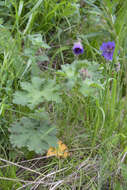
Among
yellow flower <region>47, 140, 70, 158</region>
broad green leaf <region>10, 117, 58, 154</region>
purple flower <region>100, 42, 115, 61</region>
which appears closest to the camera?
broad green leaf <region>10, 117, 58, 154</region>

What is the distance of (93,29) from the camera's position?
2.47 m

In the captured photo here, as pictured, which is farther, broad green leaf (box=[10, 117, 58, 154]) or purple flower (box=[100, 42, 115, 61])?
purple flower (box=[100, 42, 115, 61])

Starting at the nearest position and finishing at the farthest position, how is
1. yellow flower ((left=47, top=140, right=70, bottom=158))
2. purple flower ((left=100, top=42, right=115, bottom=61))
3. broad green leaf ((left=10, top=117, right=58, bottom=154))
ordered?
broad green leaf ((left=10, top=117, right=58, bottom=154)) → yellow flower ((left=47, top=140, right=70, bottom=158)) → purple flower ((left=100, top=42, right=115, bottom=61))

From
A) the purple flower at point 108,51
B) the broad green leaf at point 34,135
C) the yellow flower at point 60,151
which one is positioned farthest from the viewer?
the purple flower at point 108,51

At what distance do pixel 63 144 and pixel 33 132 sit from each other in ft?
0.92

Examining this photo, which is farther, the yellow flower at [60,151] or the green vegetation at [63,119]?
the yellow flower at [60,151]

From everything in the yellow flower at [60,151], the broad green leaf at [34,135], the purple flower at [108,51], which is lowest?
the yellow flower at [60,151]

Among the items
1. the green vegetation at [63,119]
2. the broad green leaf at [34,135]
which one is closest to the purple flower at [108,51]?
the green vegetation at [63,119]

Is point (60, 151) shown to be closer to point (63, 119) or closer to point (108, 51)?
point (63, 119)

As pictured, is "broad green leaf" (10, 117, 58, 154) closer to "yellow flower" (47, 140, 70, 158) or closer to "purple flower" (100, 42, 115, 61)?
"yellow flower" (47, 140, 70, 158)

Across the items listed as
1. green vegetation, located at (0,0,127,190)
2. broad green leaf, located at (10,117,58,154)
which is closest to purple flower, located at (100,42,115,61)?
green vegetation, located at (0,0,127,190)

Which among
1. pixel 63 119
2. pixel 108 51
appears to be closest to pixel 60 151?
pixel 63 119

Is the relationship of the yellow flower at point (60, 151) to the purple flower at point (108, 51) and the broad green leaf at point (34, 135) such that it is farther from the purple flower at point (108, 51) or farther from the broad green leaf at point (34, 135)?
the purple flower at point (108, 51)

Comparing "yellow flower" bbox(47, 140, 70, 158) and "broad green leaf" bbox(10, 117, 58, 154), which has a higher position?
"broad green leaf" bbox(10, 117, 58, 154)
